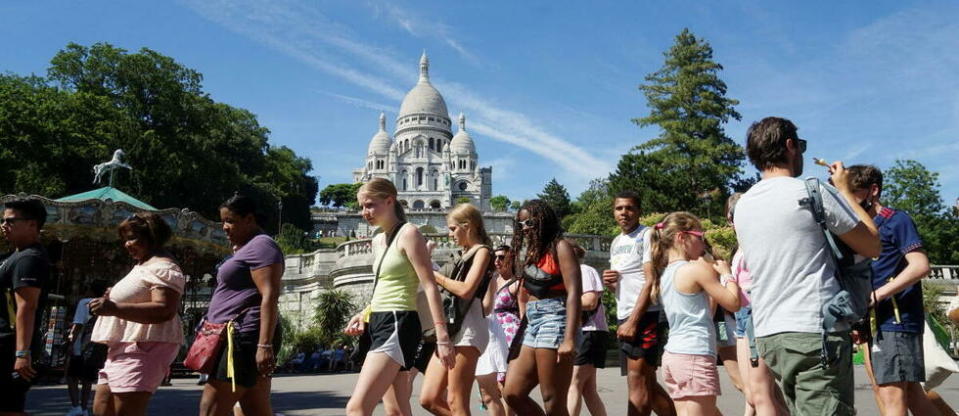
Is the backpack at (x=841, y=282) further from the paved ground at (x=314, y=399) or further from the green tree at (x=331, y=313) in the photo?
the green tree at (x=331, y=313)

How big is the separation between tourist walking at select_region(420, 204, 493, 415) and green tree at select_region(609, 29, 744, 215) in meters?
31.3

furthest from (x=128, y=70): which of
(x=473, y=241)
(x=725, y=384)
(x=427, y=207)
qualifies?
(x=427, y=207)

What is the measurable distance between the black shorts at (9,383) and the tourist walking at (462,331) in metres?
2.17

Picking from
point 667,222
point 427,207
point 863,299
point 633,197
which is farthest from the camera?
point 427,207

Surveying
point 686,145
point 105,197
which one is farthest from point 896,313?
point 686,145

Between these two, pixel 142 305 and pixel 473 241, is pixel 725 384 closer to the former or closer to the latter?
pixel 473 241

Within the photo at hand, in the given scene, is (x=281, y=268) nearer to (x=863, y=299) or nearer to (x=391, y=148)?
(x=863, y=299)

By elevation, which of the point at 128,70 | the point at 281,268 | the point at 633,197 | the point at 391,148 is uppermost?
the point at 391,148

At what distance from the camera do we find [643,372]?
502 centimetres

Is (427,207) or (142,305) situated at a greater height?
(427,207)

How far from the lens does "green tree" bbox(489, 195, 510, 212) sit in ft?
373

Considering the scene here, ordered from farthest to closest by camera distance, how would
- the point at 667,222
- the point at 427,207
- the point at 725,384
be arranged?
the point at 427,207
the point at 725,384
the point at 667,222

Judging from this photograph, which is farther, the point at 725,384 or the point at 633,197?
the point at 725,384

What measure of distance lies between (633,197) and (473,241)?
79.1 inches
